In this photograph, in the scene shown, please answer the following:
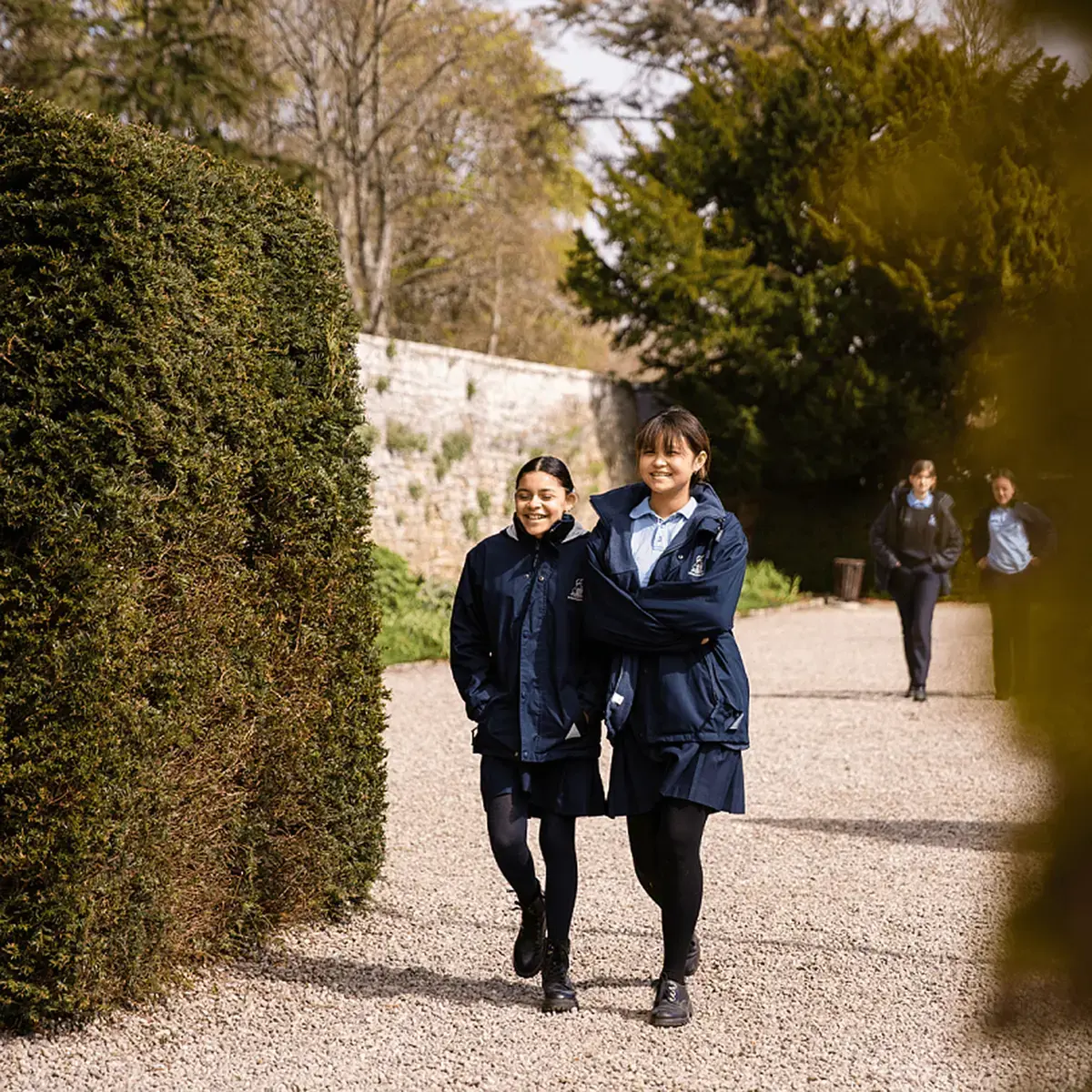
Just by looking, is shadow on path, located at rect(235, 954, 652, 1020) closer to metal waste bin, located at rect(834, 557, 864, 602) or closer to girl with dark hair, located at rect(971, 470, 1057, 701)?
girl with dark hair, located at rect(971, 470, 1057, 701)

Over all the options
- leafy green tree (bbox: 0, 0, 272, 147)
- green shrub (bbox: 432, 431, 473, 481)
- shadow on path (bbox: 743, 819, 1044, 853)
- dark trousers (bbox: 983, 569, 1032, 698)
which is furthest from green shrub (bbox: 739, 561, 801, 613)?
dark trousers (bbox: 983, 569, 1032, 698)

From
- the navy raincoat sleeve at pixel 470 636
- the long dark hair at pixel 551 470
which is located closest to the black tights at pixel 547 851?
the navy raincoat sleeve at pixel 470 636

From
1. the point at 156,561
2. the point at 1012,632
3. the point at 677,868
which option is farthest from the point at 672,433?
the point at 1012,632

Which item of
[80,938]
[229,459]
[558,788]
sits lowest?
[80,938]

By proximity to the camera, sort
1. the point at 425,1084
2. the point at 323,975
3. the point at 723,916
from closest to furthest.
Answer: the point at 425,1084, the point at 323,975, the point at 723,916

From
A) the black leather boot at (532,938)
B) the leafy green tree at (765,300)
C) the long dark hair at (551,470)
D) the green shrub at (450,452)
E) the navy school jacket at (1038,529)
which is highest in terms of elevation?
the leafy green tree at (765,300)

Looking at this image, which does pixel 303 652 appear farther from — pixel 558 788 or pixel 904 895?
pixel 904 895

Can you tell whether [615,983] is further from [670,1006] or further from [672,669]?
[672,669]

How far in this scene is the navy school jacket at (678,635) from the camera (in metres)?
3.77

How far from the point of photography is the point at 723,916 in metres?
5.01

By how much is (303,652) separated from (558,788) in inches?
42.1

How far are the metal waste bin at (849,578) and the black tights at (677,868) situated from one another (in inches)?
649

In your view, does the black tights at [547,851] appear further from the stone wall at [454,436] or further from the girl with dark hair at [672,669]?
the stone wall at [454,436]

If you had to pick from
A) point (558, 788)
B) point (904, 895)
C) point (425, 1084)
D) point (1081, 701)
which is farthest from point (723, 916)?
point (1081, 701)
